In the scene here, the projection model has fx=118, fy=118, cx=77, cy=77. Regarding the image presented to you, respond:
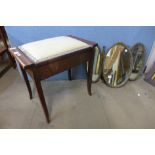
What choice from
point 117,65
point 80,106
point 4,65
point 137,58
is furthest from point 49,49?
point 4,65

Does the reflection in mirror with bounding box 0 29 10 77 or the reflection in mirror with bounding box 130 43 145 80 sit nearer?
the reflection in mirror with bounding box 130 43 145 80

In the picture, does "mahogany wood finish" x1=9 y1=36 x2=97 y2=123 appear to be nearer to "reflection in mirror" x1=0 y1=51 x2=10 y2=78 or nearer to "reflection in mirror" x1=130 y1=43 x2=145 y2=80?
"reflection in mirror" x1=130 y1=43 x2=145 y2=80

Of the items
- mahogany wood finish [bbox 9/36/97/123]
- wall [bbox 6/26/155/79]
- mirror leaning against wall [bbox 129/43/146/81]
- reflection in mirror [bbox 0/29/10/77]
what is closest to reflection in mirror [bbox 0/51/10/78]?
reflection in mirror [bbox 0/29/10/77]

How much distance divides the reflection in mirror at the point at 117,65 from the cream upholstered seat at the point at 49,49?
60 cm

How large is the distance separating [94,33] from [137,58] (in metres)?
0.70

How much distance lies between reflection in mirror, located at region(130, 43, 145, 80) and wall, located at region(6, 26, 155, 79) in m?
0.07

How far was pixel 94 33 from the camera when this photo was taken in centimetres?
142

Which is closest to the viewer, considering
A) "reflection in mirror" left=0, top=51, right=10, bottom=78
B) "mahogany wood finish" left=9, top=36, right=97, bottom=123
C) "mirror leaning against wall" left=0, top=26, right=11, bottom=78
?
"mahogany wood finish" left=9, top=36, right=97, bottom=123

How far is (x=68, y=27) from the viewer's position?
1.35 m

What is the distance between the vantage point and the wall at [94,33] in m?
1.33

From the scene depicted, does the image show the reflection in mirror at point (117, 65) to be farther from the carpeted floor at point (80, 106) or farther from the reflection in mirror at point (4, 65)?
the reflection in mirror at point (4, 65)

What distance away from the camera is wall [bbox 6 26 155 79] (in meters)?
1.33
